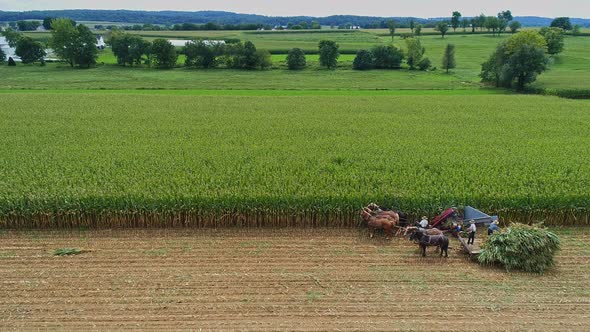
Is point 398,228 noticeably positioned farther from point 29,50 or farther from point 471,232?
point 29,50

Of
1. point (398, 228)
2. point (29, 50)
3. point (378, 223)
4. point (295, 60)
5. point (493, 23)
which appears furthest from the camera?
point (493, 23)

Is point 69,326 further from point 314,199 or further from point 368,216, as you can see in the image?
point 368,216

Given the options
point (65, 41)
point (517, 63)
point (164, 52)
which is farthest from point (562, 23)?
point (65, 41)

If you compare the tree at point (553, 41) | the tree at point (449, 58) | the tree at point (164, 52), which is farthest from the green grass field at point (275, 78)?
the tree at point (164, 52)

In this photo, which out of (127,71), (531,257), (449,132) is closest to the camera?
(531,257)

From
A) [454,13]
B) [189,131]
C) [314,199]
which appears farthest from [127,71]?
[454,13]

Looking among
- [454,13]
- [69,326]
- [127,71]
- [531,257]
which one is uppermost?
[454,13]
